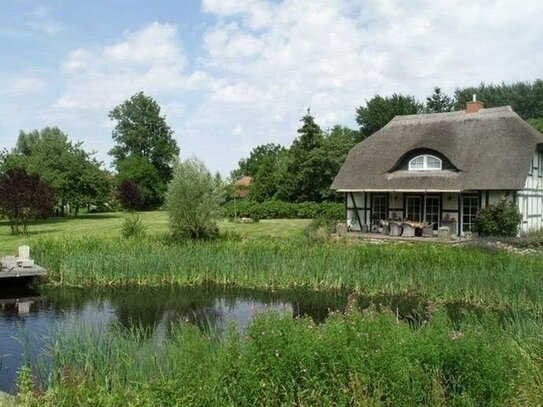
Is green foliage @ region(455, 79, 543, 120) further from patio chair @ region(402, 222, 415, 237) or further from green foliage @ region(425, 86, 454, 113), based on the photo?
patio chair @ region(402, 222, 415, 237)

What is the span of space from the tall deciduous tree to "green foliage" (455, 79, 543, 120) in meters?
29.3

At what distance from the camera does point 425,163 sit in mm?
24891

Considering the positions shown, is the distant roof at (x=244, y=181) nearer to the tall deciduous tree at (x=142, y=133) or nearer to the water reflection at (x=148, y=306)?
the tall deciduous tree at (x=142, y=133)

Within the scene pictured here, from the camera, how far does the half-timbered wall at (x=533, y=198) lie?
23.5 m

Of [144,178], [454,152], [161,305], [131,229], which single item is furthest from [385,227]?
[144,178]

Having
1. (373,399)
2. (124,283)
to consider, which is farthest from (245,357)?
(124,283)

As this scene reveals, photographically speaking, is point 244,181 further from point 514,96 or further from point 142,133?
point 514,96

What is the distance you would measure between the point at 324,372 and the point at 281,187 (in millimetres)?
37055

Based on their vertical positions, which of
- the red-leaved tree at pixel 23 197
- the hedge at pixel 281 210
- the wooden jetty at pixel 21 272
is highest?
the red-leaved tree at pixel 23 197

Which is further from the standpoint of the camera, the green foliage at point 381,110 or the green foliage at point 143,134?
the green foliage at point 143,134

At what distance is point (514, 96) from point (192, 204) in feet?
A: 144

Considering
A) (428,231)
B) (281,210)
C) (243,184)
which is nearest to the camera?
(428,231)

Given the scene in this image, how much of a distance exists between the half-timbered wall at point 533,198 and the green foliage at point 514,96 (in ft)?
102

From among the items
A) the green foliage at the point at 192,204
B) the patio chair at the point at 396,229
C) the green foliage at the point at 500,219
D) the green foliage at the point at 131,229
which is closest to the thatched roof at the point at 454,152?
the green foliage at the point at 500,219
